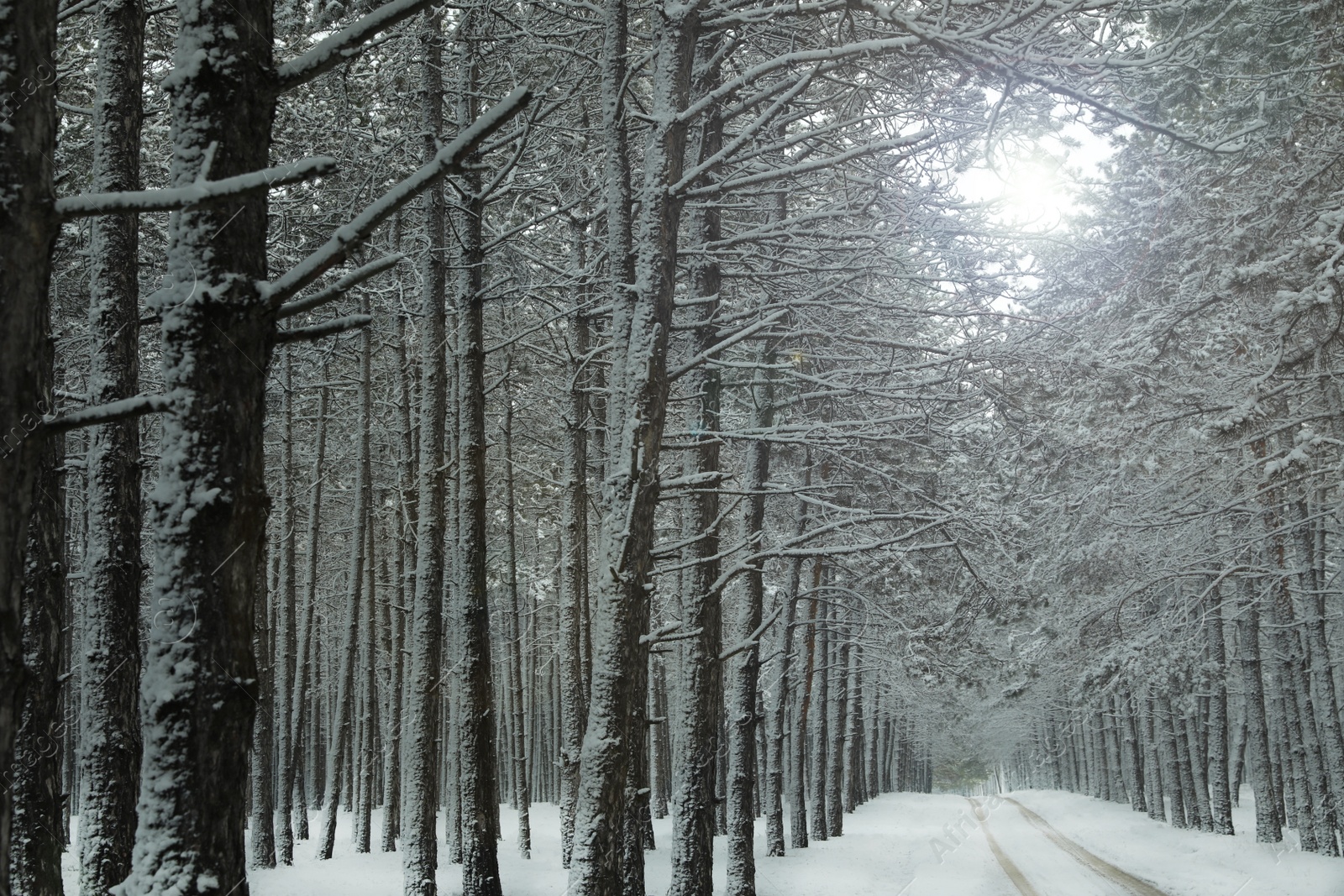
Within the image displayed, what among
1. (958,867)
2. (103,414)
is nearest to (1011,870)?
(958,867)

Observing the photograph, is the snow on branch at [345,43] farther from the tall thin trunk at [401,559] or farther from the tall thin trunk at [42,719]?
the tall thin trunk at [401,559]

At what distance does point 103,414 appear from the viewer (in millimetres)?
2703

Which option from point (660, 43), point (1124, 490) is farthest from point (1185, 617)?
point (660, 43)

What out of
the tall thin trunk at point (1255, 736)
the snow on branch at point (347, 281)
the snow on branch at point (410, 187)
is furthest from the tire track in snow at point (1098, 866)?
the snow on branch at point (410, 187)

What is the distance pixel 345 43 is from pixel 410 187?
69cm

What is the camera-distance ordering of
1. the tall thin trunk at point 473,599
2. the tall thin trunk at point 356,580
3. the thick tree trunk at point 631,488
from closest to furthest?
1. the thick tree trunk at point 631,488
2. the tall thin trunk at point 473,599
3. the tall thin trunk at point 356,580

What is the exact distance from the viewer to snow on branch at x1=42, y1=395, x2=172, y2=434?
2.53 metres

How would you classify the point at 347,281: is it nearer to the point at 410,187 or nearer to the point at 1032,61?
the point at 410,187

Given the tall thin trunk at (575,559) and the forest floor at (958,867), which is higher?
the tall thin trunk at (575,559)

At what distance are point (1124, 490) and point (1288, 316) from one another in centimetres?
368

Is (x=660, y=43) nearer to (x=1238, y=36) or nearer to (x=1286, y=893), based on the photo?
(x=1238, y=36)

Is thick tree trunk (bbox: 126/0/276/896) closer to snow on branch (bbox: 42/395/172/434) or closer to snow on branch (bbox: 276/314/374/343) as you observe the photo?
snow on branch (bbox: 276/314/374/343)

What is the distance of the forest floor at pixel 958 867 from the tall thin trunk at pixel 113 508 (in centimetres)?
684

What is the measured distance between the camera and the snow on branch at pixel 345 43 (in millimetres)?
2963
